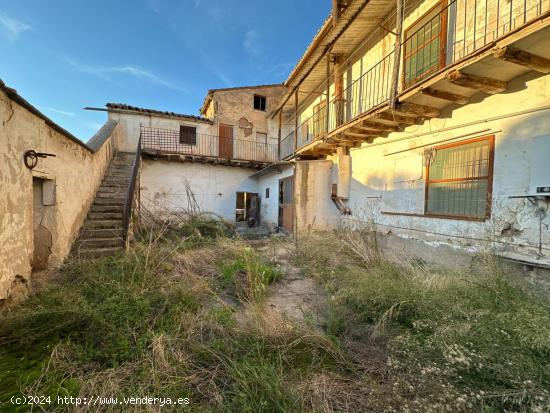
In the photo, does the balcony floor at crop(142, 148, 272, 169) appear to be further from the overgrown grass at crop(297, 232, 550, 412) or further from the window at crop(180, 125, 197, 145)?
the overgrown grass at crop(297, 232, 550, 412)

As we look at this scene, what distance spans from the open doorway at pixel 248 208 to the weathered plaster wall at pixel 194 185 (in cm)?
62

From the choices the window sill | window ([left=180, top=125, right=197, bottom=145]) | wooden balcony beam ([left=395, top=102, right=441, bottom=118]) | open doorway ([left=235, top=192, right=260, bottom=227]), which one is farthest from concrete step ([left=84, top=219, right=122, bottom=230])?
window ([left=180, top=125, right=197, bottom=145])

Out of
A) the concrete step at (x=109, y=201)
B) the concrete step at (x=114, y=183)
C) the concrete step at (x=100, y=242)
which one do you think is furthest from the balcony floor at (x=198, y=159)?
the concrete step at (x=100, y=242)

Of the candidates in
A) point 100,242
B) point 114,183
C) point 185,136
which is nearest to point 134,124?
point 185,136

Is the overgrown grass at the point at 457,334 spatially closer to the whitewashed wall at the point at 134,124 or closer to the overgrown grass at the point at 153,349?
the overgrown grass at the point at 153,349

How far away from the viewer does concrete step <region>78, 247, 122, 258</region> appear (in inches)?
179

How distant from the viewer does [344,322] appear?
2994 mm

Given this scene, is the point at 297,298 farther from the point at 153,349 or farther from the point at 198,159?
the point at 198,159

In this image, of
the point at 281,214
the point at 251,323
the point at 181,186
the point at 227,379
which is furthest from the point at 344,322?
the point at 181,186

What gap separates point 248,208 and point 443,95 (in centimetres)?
1134

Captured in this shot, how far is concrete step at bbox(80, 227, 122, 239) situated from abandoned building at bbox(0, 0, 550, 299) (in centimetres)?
3

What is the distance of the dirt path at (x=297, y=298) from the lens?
10.6 ft

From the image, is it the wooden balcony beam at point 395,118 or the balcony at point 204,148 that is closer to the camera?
the wooden balcony beam at point 395,118

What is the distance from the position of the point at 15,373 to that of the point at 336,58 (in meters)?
9.85
